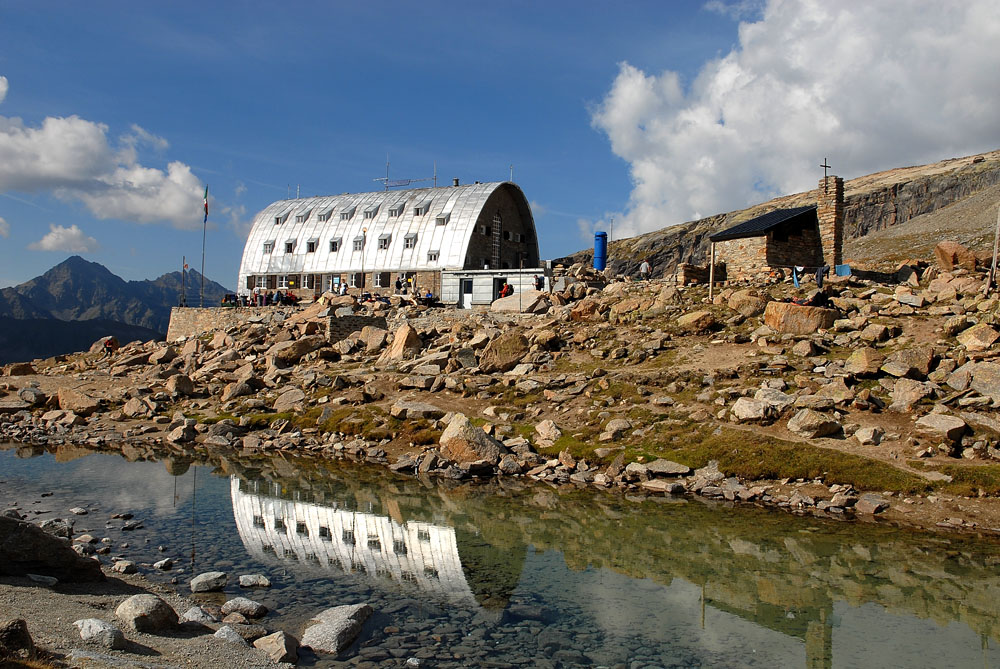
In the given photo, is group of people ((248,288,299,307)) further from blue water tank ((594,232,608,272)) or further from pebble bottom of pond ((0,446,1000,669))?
pebble bottom of pond ((0,446,1000,669))

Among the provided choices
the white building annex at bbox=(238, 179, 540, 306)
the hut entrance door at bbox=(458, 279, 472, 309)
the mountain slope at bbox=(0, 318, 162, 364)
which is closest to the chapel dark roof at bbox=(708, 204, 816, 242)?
the white building annex at bbox=(238, 179, 540, 306)

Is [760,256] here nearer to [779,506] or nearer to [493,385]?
[493,385]

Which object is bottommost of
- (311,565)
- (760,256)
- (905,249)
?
(311,565)

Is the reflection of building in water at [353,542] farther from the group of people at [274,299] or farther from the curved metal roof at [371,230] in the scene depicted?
the group of people at [274,299]

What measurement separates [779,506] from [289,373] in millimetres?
29615

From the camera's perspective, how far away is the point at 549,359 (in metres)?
37.1

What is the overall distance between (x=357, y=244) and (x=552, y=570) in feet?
175

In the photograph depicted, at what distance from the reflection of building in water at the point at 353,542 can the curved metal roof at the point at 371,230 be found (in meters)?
39.2

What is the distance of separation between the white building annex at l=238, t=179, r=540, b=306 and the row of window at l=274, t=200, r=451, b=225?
115mm

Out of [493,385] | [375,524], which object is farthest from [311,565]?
[493,385]

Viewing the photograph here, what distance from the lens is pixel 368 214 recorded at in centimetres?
6806

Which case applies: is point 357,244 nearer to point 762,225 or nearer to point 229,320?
point 229,320

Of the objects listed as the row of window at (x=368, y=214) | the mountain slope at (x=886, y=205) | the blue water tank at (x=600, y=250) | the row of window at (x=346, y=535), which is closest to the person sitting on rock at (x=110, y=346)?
the row of window at (x=368, y=214)

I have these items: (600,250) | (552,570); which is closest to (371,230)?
(600,250)
